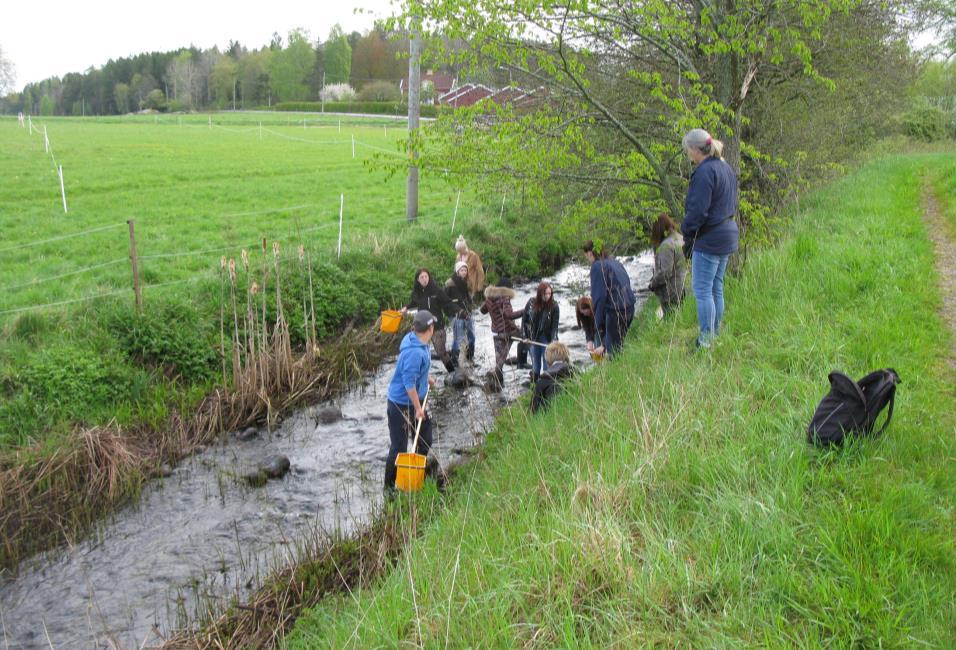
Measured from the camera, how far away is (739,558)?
3.60 m

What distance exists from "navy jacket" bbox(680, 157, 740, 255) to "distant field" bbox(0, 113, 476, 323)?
3.90 m

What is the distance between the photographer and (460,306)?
10758mm

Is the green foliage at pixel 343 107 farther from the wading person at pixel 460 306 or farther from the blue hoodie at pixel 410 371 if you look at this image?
the blue hoodie at pixel 410 371

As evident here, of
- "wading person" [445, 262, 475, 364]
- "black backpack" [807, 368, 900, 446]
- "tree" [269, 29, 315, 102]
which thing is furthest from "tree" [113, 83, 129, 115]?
"black backpack" [807, 368, 900, 446]

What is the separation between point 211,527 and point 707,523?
16.2ft

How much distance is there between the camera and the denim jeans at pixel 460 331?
36.0 feet

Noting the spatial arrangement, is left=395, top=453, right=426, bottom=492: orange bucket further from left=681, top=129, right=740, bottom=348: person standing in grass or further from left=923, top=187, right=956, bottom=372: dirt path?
left=923, top=187, right=956, bottom=372: dirt path

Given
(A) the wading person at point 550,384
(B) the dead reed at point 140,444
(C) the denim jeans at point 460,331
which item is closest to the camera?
(B) the dead reed at point 140,444

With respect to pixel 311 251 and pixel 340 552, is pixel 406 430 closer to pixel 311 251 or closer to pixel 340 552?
pixel 340 552

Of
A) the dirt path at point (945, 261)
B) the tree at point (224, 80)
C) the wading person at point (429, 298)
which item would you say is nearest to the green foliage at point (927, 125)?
the dirt path at point (945, 261)

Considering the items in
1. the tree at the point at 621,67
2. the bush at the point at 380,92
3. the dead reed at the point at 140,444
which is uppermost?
the bush at the point at 380,92

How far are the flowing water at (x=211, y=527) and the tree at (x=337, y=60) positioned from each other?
9211 cm

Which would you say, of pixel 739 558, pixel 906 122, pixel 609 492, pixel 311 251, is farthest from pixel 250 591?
pixel 906 122

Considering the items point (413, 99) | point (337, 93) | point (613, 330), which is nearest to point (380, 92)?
point (337, 93)
